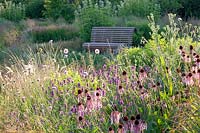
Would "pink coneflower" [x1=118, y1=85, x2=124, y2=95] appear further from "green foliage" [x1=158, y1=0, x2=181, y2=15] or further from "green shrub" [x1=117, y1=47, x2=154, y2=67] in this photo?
"green foliage" [x1=158, y1=0, x2=181, y2=15]

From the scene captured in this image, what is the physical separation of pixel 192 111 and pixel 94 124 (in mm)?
827

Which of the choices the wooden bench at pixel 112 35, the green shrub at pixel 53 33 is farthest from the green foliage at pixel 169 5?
the wooden bench at pixel 112 35

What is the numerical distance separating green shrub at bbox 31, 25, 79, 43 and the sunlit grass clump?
29.6 ft

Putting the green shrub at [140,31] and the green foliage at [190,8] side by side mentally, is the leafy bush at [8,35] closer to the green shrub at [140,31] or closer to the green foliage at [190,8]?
the green shrub at [140,31]

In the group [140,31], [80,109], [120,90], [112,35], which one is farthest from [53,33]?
[80,109]

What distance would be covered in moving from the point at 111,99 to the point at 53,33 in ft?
37.5

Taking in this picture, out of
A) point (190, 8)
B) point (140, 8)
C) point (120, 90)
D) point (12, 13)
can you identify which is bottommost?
point (12, 13)

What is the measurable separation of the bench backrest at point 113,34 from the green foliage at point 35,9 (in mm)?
11403

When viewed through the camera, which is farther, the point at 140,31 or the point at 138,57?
the point at 140,31

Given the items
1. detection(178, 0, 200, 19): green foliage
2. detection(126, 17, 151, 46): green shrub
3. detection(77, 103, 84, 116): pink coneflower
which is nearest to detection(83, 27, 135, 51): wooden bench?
detection(126, 17, 151, 46): green shrub

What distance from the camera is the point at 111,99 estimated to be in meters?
4.48

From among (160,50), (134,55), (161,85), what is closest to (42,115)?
(161,85)

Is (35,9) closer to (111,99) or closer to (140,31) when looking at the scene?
(140,31)

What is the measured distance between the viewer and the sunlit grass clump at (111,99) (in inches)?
152
